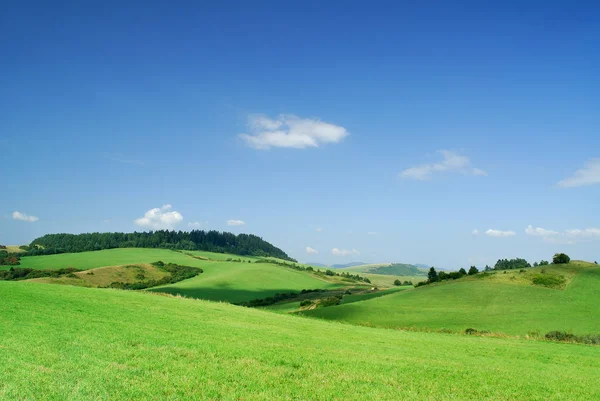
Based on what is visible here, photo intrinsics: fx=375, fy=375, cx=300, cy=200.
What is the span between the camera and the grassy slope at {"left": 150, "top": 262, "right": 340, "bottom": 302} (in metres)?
107

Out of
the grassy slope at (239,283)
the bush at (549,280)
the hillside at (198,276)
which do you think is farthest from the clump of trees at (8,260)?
the bush at (549,280)

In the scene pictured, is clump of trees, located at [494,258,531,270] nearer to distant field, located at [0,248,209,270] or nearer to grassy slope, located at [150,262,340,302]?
grassy slope, located at [150,262,340,302]

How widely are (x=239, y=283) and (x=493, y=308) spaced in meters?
84.7

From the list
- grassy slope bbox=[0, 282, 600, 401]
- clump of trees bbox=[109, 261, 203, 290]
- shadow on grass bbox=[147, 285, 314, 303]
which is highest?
grassy slope bbox=[0, 282, 600, 401]

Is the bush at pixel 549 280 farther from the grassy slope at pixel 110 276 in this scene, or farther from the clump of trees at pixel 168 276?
the grassy slope at pixel 110 276

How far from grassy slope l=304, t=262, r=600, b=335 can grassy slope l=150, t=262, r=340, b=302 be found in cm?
4983

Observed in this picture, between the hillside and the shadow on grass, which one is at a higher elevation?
the hillside

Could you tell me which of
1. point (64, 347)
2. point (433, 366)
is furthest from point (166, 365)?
point (433, 366)

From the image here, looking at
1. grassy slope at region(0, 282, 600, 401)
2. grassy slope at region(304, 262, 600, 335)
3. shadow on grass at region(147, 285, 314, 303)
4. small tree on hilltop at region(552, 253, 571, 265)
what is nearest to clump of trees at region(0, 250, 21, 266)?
shadow on grass at region(147, 285, 314, 303)

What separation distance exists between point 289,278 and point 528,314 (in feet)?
322

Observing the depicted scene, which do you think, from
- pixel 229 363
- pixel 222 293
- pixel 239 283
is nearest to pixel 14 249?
pixel 239 283

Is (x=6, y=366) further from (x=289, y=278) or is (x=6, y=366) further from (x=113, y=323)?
(x=289, y=278)

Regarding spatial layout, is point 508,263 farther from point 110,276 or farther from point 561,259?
point 110,276

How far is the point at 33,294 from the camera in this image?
3003cm
